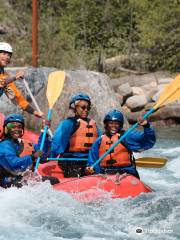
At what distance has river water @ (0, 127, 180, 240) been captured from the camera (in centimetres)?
484

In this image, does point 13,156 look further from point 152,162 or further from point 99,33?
point 99,33

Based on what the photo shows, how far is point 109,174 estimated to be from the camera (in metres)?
5.90

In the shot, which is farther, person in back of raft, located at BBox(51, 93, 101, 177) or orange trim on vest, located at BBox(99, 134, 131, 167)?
person in back of raft, located at BBox(51, 93, 101, 177)

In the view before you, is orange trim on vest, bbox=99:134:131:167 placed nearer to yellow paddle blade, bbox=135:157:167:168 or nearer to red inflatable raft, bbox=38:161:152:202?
red inflatable raft, bbox=38:161:152:202

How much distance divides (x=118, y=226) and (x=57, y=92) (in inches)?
109

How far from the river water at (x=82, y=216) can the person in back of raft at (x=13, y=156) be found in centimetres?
16

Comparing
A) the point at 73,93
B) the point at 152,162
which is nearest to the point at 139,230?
the point at 152,162

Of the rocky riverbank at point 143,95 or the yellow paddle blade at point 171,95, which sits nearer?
the yellow paddle blade at point 171,95

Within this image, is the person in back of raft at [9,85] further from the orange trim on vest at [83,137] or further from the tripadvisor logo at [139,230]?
the tripadvisor logo at [139,230]

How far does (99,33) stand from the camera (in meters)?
22.4

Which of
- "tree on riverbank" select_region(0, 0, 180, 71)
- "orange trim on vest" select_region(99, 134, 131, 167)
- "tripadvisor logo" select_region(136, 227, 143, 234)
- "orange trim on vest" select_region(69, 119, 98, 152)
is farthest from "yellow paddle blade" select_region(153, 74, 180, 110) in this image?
"tree on riverbank" select_region(0, 0, 180, 71)

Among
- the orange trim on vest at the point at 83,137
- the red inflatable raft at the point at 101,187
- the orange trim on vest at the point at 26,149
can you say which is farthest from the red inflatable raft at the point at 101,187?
the orange trim on vest at the point at 83,137

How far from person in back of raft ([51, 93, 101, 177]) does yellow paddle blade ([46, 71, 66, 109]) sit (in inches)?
39.8

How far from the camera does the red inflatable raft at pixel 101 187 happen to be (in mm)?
5660
